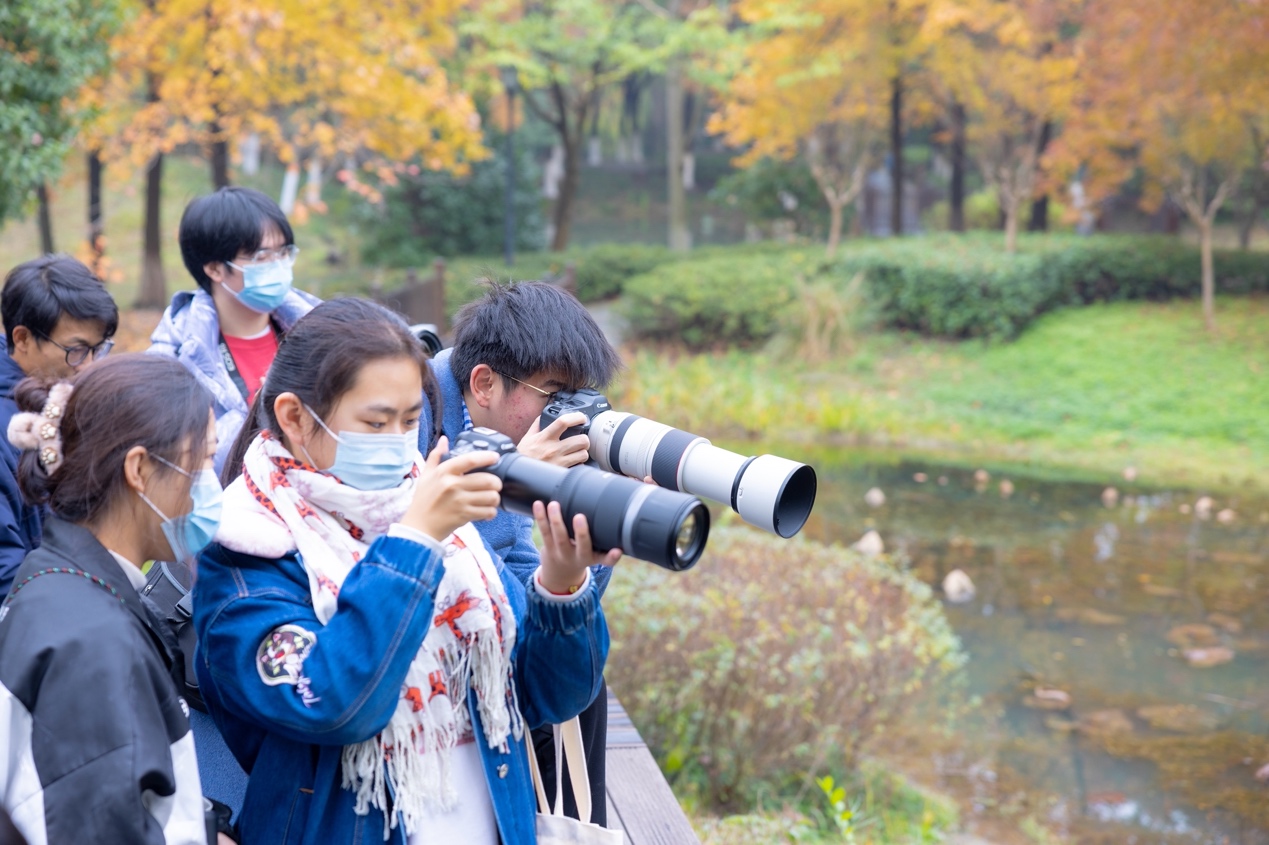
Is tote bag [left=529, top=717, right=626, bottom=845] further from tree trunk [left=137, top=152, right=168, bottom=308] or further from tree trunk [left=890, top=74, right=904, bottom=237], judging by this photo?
tree trunk [left=890, top=74, right=904, bottom=237]

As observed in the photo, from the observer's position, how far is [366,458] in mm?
1529

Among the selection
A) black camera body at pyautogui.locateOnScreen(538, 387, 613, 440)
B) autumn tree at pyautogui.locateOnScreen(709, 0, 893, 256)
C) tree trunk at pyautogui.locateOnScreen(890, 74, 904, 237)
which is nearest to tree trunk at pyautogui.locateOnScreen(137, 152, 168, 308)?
autumn tree at pyautogui.locateOnScreen(709, 0, 893, 256)

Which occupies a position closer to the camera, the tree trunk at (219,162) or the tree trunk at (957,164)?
the tree trunk at (219,162)

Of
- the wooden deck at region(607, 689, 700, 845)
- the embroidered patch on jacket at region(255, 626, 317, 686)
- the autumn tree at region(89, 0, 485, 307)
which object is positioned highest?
the autumn tree at region(89, 0, 485, 307)

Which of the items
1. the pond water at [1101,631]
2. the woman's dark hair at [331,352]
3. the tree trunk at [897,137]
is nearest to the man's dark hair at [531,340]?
the woman's dark hair at [331,352]

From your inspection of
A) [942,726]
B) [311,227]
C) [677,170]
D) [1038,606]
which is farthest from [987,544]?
[311,227]

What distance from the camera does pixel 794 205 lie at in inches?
865

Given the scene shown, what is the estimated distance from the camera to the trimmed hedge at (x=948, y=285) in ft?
45.7

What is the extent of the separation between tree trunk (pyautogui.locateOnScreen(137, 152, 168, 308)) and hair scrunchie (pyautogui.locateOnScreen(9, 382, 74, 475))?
13.2 metres

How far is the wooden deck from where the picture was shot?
8.43 feet

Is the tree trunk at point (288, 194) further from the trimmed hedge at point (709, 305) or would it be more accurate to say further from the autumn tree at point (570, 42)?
the trimmed hedge at point (709, 305)

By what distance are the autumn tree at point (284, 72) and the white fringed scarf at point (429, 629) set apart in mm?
8070

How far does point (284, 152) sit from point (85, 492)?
30.5 feet

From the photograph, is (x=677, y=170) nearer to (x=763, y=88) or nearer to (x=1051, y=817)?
(x=763, y=88)
